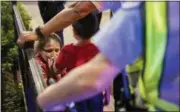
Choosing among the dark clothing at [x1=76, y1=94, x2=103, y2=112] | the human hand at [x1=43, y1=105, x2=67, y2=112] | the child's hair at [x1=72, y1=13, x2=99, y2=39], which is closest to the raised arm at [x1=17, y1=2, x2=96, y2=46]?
the child's hair at [x1=72, y1=13, x2=99, y2=39]

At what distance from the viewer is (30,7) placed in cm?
1014

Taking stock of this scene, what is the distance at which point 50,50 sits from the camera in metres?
2.95

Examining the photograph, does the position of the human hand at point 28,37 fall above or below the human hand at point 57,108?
above

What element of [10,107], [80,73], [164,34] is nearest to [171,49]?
[164,34]

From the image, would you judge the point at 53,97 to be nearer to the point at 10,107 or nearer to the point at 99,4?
the point at 99,4

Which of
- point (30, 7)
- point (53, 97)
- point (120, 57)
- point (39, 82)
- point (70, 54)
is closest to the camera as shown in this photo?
point (120, 57)

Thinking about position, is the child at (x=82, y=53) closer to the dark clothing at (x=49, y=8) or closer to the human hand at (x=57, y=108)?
the human hand at (x=57, y=108)

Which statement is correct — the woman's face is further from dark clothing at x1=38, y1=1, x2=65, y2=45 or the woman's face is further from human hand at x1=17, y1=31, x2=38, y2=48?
dark clothing at x1=38, y1=1, x2=65, y2=45

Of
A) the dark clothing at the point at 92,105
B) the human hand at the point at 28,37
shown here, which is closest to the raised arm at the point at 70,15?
the human hand at the point at 28,37

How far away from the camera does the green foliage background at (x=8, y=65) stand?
467 cm

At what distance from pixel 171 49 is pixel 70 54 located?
1035 mm

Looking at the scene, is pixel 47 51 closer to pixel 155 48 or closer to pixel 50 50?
pixel 50 50

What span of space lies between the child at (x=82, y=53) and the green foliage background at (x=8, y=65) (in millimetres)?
2279

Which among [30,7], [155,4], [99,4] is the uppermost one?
[30,7]
